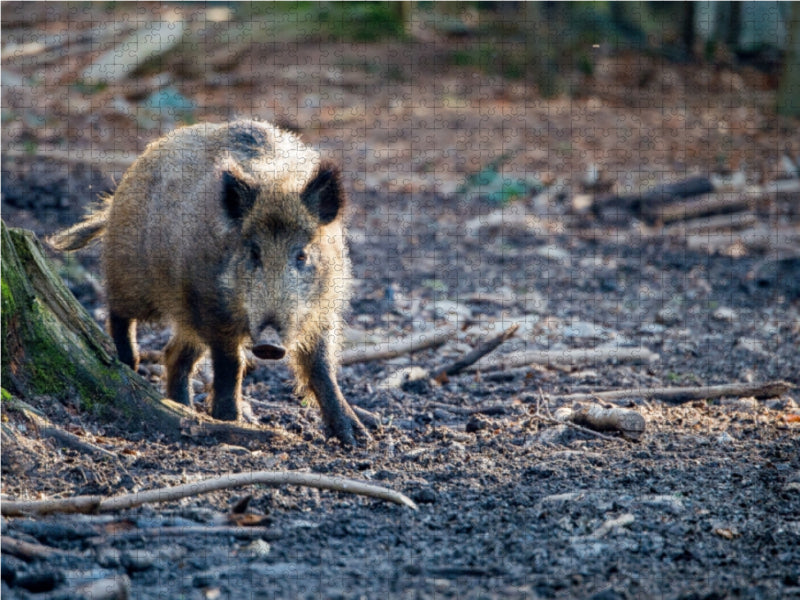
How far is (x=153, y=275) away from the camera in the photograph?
19.2ft

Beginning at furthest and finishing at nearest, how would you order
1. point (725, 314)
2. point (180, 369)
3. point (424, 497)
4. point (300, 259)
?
point (725, 314) < point (180, 369) < point (300, 259) < point (424, 497)

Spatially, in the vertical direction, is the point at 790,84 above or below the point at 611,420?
above

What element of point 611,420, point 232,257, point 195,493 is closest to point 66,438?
point 195,493

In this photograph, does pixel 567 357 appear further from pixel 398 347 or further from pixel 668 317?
pixel 668 317

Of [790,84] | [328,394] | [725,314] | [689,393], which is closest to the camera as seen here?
[328,394]

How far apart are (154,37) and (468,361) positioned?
12.4 m

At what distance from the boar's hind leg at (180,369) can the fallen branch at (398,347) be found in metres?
1.03

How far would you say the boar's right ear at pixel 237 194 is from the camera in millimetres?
5141

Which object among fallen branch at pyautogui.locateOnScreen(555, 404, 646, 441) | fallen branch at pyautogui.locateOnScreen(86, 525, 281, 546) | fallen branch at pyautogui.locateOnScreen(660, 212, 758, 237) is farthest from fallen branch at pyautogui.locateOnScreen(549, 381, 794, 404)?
fallen branch at pyautogui.locateOnScreen(660, 212, 758, 237)

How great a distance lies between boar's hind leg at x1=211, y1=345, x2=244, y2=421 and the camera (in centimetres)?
537

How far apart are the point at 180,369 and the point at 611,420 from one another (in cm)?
258

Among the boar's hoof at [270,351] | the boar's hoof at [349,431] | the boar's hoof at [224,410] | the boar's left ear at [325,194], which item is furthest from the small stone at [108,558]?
the boar's left ear at [325,194]

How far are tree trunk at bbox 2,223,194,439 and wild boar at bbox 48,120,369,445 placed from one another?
0.62 meters

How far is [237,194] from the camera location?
5.16 metres
